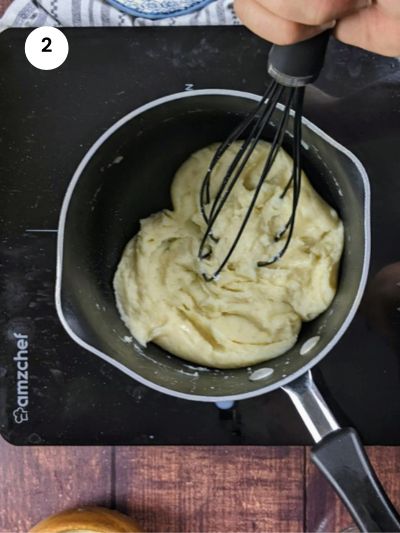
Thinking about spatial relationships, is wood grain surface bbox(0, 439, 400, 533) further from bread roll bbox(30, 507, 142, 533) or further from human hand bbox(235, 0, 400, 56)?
human hand bbox(235, 0, 400, 56)

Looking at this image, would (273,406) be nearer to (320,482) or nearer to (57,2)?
(320,482)

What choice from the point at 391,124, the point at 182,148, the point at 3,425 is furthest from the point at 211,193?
the point at 3,425

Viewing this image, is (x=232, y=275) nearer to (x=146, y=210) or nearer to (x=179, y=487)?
(x=146, y=210)

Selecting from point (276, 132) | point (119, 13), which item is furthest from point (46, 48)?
point (276, 132)

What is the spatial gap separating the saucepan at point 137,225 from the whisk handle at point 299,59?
0.52ft

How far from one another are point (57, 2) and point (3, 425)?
0.36m

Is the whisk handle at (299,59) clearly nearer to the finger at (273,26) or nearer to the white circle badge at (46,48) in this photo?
the finger at (273,26)

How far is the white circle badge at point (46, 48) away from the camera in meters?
0.58

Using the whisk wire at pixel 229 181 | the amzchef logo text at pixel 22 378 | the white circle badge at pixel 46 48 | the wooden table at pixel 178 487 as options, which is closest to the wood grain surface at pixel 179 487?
the wooden table at pixel 178 487

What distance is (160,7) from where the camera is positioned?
0.63 metres

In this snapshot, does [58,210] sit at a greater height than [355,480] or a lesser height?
greater

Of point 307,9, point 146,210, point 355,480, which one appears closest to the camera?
point 307,9

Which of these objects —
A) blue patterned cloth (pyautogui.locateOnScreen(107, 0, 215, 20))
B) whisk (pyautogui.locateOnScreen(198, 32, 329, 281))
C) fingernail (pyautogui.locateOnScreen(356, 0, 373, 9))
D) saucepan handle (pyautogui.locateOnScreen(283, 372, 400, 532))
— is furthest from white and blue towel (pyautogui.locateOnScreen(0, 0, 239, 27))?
saucepan handle (pyautogui.locateOnScreen(283, 372, 400, 532))

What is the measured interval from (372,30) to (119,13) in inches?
10.7
